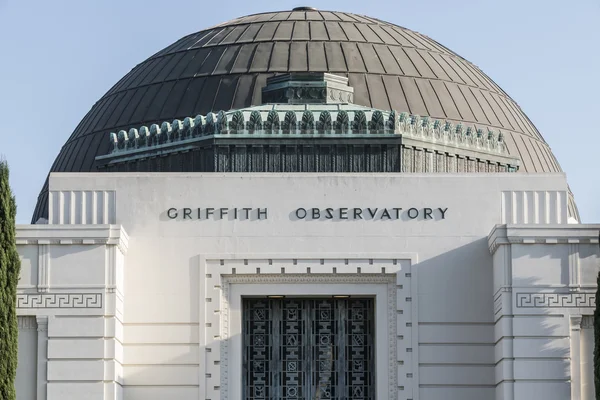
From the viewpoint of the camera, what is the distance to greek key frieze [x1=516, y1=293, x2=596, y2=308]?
103 ft

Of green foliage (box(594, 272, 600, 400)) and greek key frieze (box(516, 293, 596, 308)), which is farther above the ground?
greek key frieze (box(516, 293, 596, 308))

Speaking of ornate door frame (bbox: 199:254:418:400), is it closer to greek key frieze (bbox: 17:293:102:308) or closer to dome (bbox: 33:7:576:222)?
greek key frieze (bbox: 17:293:102:308)

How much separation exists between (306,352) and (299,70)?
418 inches

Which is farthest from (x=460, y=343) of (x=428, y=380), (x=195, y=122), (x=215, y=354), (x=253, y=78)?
(x=253, y=78)

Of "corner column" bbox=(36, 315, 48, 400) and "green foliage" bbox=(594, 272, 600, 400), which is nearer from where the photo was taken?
"green foliage" bbox=(594, 272, 600, 400)

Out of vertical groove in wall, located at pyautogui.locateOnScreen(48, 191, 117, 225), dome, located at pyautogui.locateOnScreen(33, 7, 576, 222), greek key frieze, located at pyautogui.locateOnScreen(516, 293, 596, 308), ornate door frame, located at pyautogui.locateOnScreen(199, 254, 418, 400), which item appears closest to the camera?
greek key frieze, located at pyautogui.locateOnScreen(516, 293, 596, 308)

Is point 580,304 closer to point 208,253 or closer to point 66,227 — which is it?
point 208,253

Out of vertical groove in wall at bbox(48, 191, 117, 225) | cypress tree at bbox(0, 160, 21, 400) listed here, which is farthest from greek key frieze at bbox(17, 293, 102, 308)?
vertical groove in wall at bbox(48, 191, 117, 225)

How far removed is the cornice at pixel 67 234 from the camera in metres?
31.7

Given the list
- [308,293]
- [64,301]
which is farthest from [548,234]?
[64,301]

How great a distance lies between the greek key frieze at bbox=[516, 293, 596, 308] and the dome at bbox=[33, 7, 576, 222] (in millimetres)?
10326

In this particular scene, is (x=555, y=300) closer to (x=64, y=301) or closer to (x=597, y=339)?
(x=597, y=339)

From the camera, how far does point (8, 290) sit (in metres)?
31.1

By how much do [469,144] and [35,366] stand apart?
10914mm
